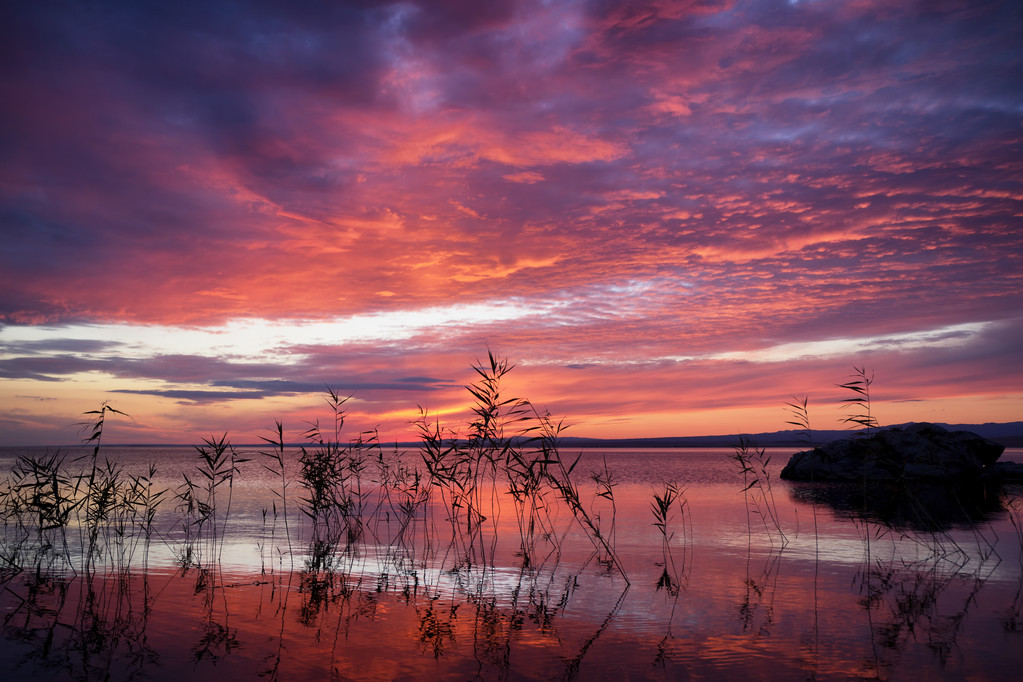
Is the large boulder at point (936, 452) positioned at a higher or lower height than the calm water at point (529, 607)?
higher

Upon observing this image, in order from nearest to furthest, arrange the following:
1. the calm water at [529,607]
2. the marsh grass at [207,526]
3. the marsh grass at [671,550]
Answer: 1. the calm water at [529,607]
2. the marsh grass at [671,550]
3. the marsh grass at [207,526]

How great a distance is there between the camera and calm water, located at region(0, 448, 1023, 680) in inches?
316

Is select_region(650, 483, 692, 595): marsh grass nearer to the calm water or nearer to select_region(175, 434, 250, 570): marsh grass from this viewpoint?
the calm water

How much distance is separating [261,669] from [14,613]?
5.39 m

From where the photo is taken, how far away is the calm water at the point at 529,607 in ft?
26.4

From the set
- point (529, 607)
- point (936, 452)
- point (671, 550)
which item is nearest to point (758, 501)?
point (936, 452)

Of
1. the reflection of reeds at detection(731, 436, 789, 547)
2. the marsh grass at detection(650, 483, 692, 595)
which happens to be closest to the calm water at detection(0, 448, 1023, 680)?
the marsh grass at detection(650, 483, 692, 595)

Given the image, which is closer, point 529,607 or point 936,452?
point 529,607

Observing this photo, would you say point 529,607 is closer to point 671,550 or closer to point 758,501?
point 671,550

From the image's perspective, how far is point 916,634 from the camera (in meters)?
9.23

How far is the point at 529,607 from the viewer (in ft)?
35.3

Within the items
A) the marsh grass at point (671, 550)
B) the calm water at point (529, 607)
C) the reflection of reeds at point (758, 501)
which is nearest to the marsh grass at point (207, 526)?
the calm water at point (529, 607)

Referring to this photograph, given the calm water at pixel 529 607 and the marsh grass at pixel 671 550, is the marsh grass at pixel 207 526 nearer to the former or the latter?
the calm water at pixel 529 607

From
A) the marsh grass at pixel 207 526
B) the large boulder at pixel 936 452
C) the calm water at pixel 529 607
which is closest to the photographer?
the calm water at pixel 529 607
